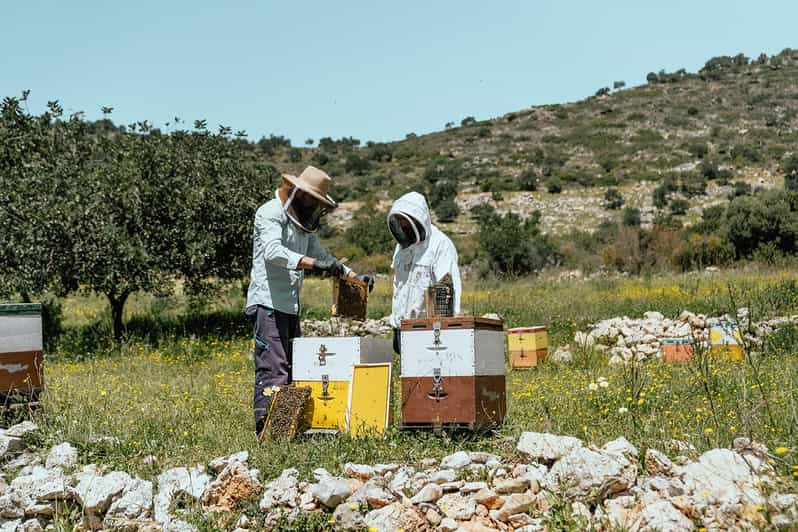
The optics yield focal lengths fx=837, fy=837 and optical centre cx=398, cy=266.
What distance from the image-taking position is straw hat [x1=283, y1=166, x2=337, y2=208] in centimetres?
711

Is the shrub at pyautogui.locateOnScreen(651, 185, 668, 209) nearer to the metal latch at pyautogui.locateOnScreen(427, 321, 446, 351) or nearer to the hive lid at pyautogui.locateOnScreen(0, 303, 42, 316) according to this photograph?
the metal latch at pyautogui.locateOnScreen(427, 321, 446, 351)

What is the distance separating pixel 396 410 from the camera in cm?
788

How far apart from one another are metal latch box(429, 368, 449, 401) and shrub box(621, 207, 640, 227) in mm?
34736

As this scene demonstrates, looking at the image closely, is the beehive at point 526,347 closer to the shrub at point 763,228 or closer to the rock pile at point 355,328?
the rock pile at point 355,328

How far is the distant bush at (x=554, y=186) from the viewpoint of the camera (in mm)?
51344

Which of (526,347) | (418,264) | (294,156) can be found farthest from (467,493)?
(294,156)

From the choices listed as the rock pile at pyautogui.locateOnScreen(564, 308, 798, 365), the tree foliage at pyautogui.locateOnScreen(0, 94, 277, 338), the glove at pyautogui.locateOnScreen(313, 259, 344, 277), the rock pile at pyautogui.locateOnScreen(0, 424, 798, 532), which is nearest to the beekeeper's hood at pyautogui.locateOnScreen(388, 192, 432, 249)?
the glove at pyautogui.locateOnScreen(313, 259, 344, 277)

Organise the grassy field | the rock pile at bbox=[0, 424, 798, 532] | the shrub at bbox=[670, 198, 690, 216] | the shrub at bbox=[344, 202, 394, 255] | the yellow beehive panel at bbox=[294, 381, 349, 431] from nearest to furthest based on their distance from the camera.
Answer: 1. the rock pile at bbox=[0, 424, 798, 532]
2. the grassy field
3. the yellow beehive panel at bbox=[294, 381, 349, 431]
4. the shrub at bbox=[344, 202, 394, 255]
5. the shrub at bbox=[670, 198, 690, 216]

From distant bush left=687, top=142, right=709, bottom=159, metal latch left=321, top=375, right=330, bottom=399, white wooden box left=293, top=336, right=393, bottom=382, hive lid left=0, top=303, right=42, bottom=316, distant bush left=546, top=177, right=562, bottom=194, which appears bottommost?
metal latch left=321, top=375, right=330, bottom=399

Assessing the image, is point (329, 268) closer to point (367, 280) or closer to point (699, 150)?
point (367, 280)

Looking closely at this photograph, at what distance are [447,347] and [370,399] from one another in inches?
35.5

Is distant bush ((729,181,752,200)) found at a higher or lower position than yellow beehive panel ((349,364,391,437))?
higher

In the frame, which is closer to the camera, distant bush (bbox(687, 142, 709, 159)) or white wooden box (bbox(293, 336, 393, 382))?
white wooden box (bbox(293, 336, 393, 382))

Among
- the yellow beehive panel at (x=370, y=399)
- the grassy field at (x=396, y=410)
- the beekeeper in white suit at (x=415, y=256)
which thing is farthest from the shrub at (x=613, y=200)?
the yellow beehive panel at (x=370, y=399)
